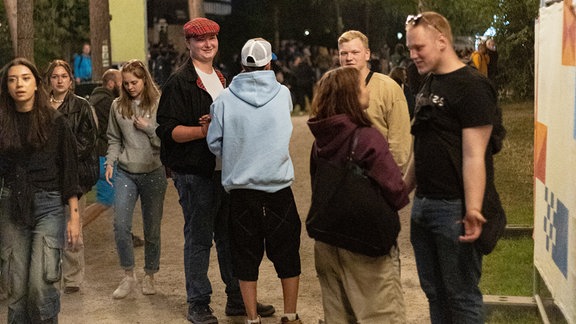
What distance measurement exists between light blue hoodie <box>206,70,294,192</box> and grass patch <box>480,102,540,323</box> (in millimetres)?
1861

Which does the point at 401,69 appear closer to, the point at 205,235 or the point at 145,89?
the point at 145,89

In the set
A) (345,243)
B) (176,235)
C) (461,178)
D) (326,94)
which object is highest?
(326,94)

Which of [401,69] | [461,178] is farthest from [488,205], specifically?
[401,69]

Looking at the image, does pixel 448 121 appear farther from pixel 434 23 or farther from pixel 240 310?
pixel 240 310

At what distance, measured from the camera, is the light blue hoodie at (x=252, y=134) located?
681cm

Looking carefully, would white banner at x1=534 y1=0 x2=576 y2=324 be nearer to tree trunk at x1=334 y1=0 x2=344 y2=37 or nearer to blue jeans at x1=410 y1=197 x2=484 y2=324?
Result: blue jeans at x1=410 y1=197 x2=484 y2=324

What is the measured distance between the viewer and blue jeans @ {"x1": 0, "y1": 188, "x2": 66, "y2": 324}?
Result: 20.9ft

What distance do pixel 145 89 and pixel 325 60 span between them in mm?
32766

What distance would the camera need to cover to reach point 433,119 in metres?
5.09

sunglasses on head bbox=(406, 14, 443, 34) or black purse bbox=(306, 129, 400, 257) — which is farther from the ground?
sunglasses on head bbox=(406, 14, 443, 34)

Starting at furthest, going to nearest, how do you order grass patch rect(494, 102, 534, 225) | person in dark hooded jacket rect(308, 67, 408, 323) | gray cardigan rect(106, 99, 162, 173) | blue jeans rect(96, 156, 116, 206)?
1. grass patch rect(494, 102, 534, 225)
2. blue jeans rect(96, 156, 116, 206)
3. gray cardigan rect(106, 99, 162, 173)
4. person in dark hooded jacket rect(308, 67, 408, 323)

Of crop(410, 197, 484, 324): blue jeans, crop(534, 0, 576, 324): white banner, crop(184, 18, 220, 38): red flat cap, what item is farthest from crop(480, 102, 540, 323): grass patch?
crop(184, 18, 220, 38): red flat cap

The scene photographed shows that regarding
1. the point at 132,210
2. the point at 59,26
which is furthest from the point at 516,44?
the point at 59,26

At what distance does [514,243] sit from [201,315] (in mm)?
3983
